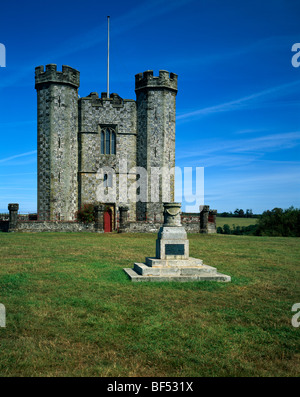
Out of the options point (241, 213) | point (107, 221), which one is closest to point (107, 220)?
point (107, 221)

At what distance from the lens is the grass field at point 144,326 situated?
406 centimetres

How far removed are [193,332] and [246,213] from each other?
279 ft

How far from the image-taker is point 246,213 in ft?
284

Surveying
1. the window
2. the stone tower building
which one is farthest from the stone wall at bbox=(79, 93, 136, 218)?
the window

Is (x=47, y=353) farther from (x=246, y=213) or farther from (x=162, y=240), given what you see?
(x=246, y=213)

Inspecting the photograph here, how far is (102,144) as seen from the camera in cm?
3438

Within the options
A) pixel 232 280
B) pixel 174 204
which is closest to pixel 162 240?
pixel 174 204

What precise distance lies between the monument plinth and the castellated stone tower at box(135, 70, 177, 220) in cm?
2226

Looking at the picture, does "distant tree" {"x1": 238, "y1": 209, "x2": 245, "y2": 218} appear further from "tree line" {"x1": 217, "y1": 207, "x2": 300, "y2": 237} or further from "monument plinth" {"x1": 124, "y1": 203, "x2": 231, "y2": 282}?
"monument plinth" {"x1": 124, "y1": 203, "x2": 231, "y2": 282}

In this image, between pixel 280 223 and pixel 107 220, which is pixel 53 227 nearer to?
pixel 107 220

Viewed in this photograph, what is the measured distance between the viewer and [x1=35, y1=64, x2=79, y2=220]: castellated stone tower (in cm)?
3112

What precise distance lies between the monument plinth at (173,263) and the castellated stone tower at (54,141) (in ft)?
74.6

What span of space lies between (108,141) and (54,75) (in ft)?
26.8

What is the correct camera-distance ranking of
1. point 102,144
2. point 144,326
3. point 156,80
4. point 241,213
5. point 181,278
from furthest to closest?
point 241,213, point 102,144, point 156,80, point 181,278, point 144,326
